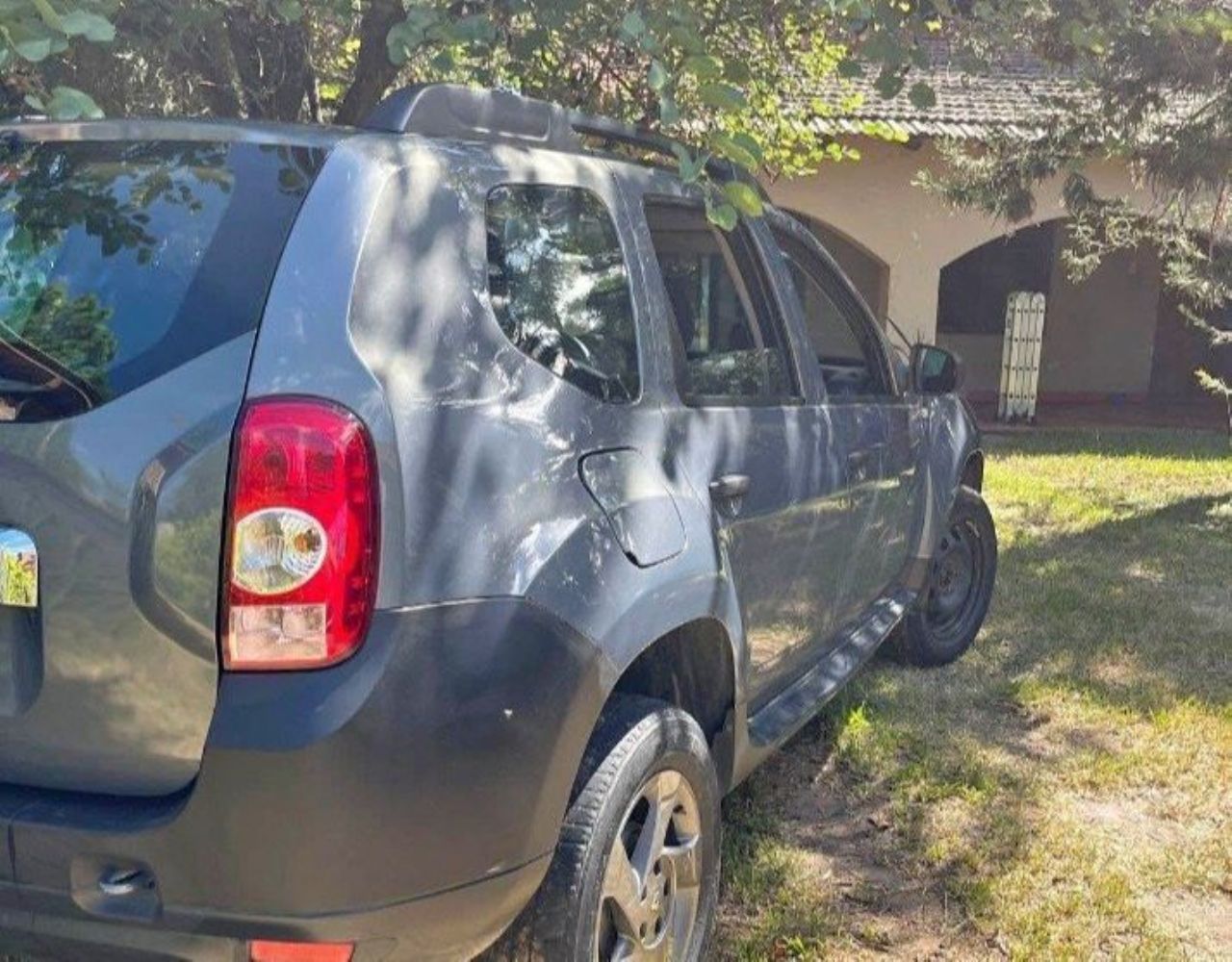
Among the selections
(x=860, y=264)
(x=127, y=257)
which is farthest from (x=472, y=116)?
(x=860, y=264)

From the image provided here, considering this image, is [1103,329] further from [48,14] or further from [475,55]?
[48,14]

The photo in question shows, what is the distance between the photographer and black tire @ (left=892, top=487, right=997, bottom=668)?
536 centimetres

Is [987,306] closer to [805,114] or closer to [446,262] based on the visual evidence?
[805,114]

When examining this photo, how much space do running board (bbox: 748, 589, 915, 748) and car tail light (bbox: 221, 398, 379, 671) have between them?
1503mm

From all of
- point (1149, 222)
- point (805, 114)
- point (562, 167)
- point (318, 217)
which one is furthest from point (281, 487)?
point (1149, 222)

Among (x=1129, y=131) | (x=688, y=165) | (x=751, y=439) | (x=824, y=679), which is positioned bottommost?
(x=824, y=679)

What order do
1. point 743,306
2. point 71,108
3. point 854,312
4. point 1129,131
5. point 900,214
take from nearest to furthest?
point 71,108
point 743,306
point 854,312
point 1129,131
point 900,214

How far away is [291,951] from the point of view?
2.07 metres

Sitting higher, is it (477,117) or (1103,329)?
(477,117)

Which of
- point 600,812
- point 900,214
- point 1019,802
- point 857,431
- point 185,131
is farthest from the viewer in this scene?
point 900,214

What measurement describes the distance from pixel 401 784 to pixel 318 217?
0.94m

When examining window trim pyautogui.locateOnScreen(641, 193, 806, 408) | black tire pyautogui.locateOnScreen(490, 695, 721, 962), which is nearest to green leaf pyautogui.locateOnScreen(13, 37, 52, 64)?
window trim pyautogui.locateOnScreen(641, 193, 806, 408)

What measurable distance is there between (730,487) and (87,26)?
65.3 inches

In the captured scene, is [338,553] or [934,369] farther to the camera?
[934,369]
